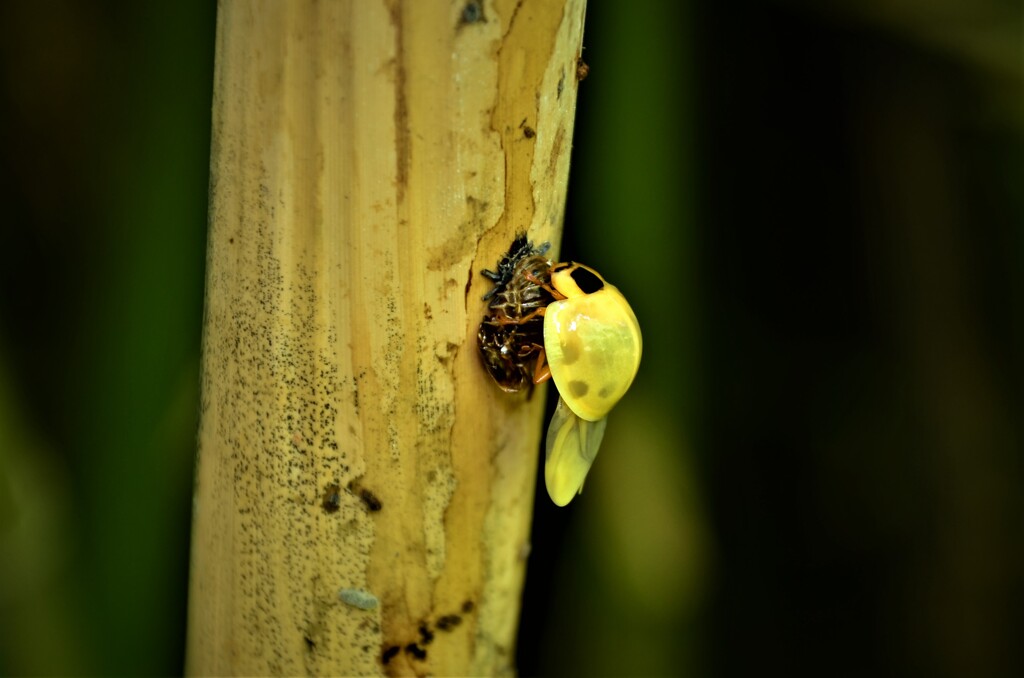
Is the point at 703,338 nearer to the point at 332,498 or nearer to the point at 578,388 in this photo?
the point at 578,388

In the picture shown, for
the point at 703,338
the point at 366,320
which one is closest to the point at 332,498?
the point at 366,320

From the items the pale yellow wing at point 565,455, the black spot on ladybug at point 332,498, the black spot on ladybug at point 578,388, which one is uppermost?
the black spot on ladybug at point 578,388

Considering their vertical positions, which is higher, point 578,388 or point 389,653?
point 578,388

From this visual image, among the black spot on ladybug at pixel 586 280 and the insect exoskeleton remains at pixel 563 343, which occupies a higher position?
the black spot on ladybug at pixel 586 280

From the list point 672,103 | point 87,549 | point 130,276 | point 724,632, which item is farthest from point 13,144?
point 724,632

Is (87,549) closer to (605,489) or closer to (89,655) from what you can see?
(89,655)

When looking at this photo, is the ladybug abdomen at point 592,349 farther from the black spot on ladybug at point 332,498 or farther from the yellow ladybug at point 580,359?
the black spot on ladybug at point 332,498

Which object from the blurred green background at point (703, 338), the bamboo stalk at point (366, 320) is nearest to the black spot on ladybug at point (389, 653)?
the bamboo stalk at point (366, 320)
